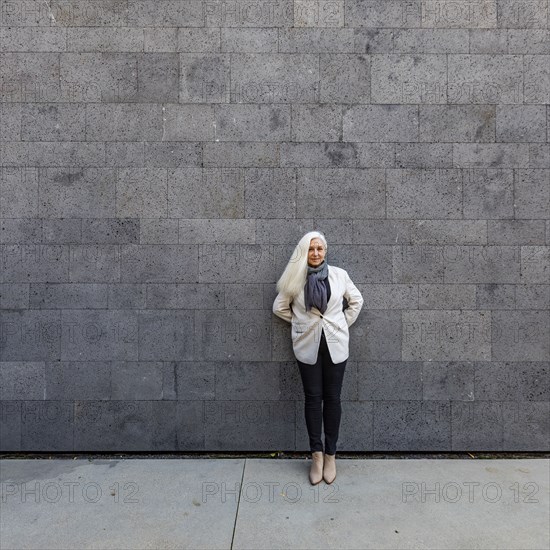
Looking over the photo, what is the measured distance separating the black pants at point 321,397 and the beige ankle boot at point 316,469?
0.18 feet

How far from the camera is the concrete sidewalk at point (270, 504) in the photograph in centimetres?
299

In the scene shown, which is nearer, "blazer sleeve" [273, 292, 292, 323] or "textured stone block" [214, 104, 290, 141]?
"blazer sleeve" [273, 292, 292, 323]

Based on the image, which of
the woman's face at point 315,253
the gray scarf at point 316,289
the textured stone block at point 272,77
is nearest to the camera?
the gray scarf at point 316,289

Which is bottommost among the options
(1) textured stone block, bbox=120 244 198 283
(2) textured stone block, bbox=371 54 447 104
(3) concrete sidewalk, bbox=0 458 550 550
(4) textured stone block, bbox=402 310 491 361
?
(3) concrete sidewalk, bbox=0 458 550 550

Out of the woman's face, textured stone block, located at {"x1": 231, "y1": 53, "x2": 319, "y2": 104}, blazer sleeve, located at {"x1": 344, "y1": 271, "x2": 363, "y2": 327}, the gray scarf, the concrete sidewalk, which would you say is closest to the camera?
the concrete sidewalk

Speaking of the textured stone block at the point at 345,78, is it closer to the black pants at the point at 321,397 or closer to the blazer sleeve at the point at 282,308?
the blazer sleeve at the point at 282,308

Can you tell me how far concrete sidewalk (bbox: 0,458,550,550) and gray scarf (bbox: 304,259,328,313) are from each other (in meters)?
1.55

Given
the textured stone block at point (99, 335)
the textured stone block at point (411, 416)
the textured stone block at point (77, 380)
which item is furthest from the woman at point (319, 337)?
the textured stone block at point (77, 380)

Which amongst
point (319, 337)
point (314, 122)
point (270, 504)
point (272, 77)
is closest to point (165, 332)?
point (319, 337)

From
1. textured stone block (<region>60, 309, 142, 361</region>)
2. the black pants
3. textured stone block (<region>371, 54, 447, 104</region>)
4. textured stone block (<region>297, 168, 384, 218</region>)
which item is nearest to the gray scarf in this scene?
the black pants

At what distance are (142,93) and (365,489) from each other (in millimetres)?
4218

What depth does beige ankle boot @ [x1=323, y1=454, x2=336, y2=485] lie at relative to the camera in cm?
370

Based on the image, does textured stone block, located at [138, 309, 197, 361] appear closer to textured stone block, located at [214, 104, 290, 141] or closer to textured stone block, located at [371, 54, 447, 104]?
textured stone block, located at [214, 104, 290, 141]

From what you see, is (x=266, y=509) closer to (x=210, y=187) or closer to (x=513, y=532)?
(x=513, y=532)
